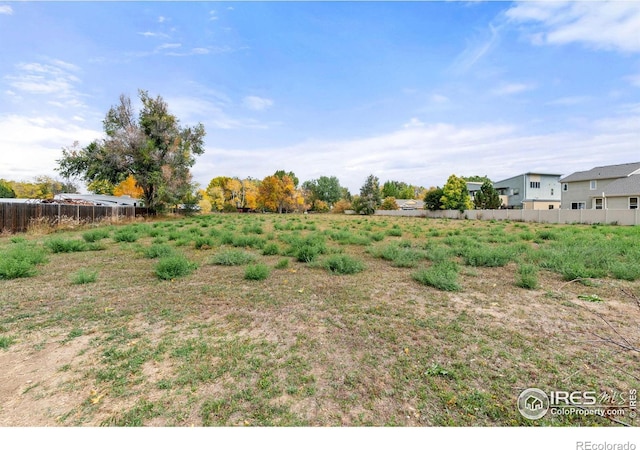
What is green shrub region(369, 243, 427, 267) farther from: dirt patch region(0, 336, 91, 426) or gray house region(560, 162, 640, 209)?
gray house region(560, 162, 640, 209)

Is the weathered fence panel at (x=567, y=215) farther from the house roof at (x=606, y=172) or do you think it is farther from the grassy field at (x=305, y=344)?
the grassy field at (x=305, y=344)

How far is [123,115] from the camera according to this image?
2698cm

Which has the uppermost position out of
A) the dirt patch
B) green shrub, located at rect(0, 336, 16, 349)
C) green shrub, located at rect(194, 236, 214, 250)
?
green shrub, located at rect(194, 236, 214, 250)

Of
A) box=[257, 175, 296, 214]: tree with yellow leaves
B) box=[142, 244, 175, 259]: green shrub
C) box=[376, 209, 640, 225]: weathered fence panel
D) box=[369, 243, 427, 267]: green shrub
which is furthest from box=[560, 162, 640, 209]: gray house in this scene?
box=[257, 175, 296, 214]: tree with yellow leaves

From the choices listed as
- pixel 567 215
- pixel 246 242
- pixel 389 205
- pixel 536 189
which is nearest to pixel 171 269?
pixel 246 242

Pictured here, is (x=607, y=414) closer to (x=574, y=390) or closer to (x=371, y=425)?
(x=574, y=390)

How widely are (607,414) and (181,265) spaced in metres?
6.26

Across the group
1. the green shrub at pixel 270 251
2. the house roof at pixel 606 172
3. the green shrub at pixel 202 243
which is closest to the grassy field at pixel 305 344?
the green shrub at pixel 270 251

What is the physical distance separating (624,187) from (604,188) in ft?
8.31

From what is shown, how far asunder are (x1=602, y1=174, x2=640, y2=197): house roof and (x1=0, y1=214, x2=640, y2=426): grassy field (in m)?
28.3

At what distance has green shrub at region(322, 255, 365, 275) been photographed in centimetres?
598

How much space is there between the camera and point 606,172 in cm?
2852

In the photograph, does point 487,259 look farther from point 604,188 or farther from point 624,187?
point 604,188

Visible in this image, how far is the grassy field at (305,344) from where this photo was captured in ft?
6.52
